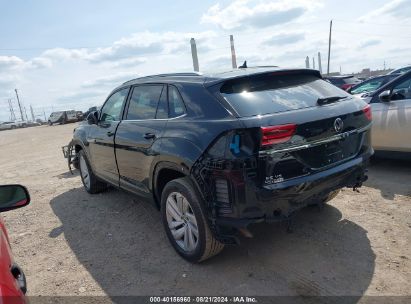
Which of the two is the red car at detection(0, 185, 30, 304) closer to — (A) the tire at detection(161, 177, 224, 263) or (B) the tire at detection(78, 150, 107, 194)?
(A) the tire at detection(161, 177, 224, 263)

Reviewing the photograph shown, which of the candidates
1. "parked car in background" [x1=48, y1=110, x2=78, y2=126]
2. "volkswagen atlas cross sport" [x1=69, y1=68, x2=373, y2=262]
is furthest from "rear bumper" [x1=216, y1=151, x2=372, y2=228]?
"parked car in background" [x1=48, y1=110, x2=78, y2=126]

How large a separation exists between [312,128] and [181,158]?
118 centimetres

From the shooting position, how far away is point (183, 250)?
388 centimetres

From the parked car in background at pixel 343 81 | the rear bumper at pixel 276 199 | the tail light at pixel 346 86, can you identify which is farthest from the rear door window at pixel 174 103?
the parked car in background at pixel 343 81

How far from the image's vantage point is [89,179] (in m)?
6.52

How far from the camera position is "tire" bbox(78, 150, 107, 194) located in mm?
6410

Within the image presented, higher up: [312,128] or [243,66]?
[243,66]

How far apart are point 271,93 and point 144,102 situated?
1676mm

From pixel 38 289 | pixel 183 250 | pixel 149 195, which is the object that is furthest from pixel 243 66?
pixel 38 289

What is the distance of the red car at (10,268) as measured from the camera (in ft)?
5.54

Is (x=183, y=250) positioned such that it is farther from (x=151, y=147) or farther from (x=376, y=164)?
(x=376, y=164)

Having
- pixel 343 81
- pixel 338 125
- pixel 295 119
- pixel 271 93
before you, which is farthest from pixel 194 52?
pixel 295 119

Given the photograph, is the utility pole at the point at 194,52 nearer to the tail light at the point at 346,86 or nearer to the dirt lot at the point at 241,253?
the tail light at the point at 346,86

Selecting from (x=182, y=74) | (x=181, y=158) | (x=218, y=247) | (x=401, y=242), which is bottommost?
(x=401, y=242)
